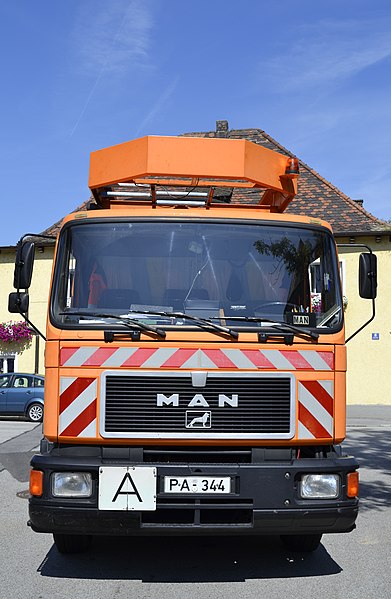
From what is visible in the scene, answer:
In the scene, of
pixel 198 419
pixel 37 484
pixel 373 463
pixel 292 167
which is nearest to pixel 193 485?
pixel 198 419

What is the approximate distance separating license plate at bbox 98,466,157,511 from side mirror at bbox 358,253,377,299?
7.76 ft

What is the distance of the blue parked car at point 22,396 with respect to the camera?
21.1m

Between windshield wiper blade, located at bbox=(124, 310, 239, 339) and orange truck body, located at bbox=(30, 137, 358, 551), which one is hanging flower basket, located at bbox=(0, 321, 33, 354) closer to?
windshield wiper blade, located at bbox=(124, 310, 239, 339)

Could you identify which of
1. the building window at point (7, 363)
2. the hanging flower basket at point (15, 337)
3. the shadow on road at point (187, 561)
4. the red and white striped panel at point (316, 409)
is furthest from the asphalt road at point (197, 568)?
the building window at point (7, 363)

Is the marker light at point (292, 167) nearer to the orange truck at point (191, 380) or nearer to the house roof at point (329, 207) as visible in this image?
the orange truck at point (191, 380)

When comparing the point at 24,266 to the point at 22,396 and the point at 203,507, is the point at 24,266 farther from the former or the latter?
the point at 22,396

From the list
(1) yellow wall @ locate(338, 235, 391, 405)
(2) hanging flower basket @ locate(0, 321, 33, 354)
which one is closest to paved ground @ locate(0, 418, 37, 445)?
(2) hanging flower basket @ locate(0, 321, 33, 354)

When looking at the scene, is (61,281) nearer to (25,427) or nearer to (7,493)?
(7,493)

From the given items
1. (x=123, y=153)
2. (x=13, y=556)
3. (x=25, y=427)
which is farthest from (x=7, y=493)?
(x=25, y=427)

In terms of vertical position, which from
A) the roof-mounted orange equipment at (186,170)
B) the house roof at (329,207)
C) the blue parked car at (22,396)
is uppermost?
the house roof at (329,207)

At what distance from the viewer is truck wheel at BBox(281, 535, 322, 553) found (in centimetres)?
623

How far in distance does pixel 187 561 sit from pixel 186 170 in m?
3.18

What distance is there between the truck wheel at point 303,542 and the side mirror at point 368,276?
2.00m

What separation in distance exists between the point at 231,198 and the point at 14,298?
8.09 feet
